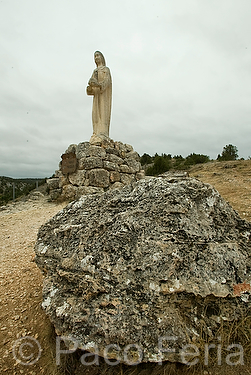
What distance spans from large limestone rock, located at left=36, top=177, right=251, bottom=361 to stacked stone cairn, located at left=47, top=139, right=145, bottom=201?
5.04m

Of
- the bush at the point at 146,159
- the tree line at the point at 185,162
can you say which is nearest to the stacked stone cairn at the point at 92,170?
the tree line at the point at 185,162

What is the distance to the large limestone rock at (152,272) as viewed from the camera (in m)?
1.38

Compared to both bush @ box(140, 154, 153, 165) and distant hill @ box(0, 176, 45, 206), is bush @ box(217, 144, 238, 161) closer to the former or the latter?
bush @ box(140, 154, 153, 165)

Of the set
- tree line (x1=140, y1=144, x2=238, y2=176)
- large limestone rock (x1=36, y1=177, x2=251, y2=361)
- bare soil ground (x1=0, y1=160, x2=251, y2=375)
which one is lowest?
bare soil ground (x1=0, y1=160, x2=251, y2=375)

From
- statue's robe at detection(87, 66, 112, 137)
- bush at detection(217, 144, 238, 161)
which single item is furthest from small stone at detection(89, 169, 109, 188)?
bush at detection(217, 144, 238, 161)

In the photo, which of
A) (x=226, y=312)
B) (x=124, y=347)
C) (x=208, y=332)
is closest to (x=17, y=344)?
(x=124, y=347)

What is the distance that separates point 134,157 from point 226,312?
23.6 feet

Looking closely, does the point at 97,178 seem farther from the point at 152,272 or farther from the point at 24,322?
the point at 152,272

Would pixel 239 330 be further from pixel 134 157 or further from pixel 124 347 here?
pixel 134 157

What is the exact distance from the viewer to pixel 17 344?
1760 mm

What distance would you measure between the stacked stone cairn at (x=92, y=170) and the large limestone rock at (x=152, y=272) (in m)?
5.04

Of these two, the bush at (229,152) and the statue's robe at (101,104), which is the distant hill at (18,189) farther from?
the bush at (229,152)

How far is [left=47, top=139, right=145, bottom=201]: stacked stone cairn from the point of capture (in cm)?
705

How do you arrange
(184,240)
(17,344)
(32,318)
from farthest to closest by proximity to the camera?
(32,318) < (17,344) < (184,240)
